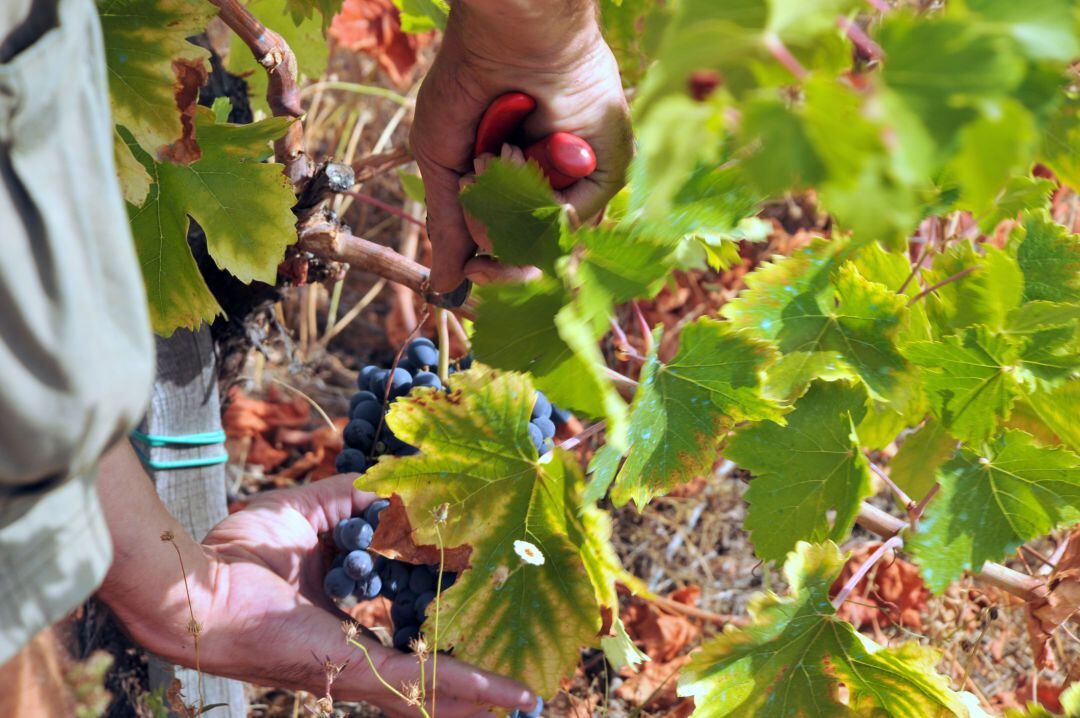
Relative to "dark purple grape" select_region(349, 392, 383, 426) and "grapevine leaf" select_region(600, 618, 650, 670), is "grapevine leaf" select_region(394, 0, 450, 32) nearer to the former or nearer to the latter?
"dark purple grape" select_region(349, 392, 383, 426)

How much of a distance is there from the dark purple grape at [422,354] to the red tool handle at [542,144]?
413mm

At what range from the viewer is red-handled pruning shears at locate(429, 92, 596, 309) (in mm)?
977

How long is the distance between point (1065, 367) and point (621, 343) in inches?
19.1

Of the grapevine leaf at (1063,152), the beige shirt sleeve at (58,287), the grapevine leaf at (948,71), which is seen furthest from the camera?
the grapevine leaf at (1063,152)

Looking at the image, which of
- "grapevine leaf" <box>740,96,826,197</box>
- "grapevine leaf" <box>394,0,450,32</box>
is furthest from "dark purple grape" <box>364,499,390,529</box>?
"grapevine leaf" <box>740,96,826,197</box>

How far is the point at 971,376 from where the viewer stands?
40.6 inches

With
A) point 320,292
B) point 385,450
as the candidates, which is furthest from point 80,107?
point 320,292

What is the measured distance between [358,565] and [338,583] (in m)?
0.06

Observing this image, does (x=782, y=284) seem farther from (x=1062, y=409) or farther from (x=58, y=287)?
(x=58, y=287)

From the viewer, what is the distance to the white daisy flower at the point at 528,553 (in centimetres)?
99

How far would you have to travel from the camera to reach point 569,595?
41.2 inches

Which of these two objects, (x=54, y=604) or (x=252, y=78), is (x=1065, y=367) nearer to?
(x=54, y=604)

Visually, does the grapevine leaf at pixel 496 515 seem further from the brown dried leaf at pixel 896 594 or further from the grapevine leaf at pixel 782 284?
the brown dried leaf at pixel 896 594

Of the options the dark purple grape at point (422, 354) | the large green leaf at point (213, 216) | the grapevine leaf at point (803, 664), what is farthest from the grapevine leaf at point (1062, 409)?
the large green leaf at point (213, 216)
